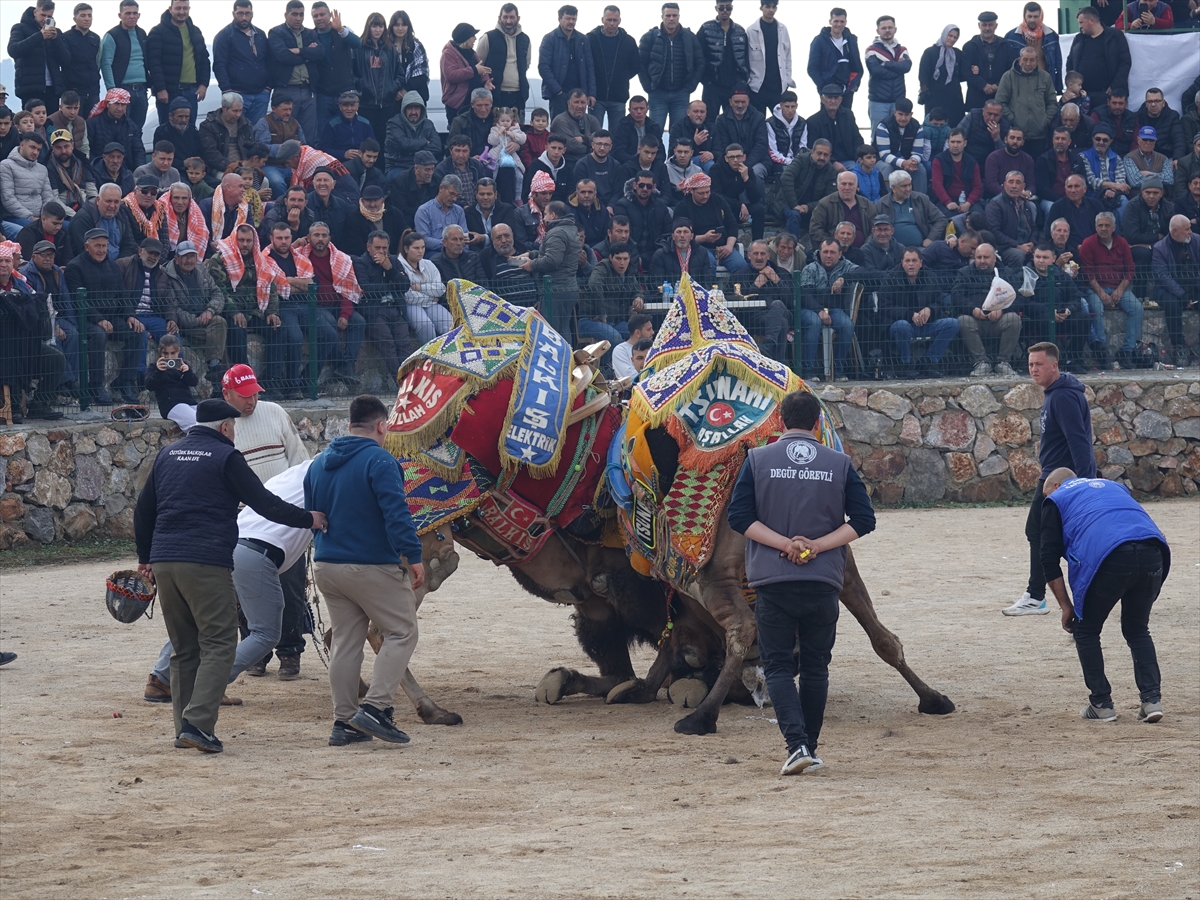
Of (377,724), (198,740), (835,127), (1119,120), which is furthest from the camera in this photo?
(1119,120)

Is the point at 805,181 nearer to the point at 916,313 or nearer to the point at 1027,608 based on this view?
the point at 916,313

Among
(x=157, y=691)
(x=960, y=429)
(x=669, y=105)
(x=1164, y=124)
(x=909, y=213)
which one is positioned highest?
(x=669, y=105)

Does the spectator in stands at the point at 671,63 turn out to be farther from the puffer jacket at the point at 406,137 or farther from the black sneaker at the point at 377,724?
the black sneaker at the point at 377,724

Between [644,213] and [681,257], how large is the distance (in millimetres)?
855

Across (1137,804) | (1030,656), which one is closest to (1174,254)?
(1030,656)

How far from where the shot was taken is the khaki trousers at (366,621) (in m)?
7.00

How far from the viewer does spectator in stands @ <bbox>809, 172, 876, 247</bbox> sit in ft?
53.5

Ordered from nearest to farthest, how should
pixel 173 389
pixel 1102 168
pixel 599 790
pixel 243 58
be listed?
pixel 599 790
pixel 173 389
pixel 243 58
pixel 1102 168

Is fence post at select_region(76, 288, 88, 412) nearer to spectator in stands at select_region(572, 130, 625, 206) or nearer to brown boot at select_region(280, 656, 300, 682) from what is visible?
brown boot at select_region(280, 656, 300, 682)

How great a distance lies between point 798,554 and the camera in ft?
20.5

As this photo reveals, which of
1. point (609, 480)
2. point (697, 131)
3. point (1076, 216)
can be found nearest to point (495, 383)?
point (609, 480)

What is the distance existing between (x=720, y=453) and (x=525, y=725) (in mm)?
1718

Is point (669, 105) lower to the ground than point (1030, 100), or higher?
higher

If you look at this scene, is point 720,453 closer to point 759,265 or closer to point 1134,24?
point 759,265
